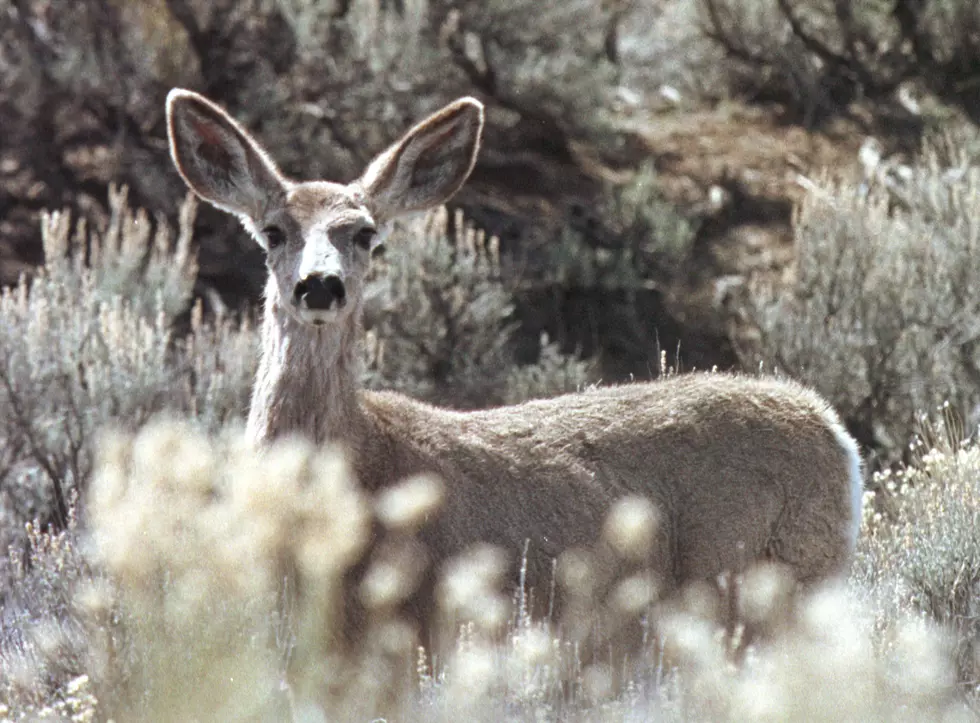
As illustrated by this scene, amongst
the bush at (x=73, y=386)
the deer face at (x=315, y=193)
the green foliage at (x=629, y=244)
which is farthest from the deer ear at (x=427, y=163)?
the green foliage at (x=629, y=244)

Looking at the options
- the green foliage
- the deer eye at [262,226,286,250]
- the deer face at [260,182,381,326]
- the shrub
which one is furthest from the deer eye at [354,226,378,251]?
the green foliage

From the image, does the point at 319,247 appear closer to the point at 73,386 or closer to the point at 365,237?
the point at 365,237

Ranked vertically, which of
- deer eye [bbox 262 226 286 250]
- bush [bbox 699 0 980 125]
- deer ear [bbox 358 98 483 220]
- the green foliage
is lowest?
the green foliage

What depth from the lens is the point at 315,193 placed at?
5672 mm

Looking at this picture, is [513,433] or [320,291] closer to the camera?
[320,291]

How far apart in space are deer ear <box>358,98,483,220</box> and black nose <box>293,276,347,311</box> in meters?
0.80

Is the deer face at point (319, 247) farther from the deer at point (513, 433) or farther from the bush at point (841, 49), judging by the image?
the bush at point (841, 49)

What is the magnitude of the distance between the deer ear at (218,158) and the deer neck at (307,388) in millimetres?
535

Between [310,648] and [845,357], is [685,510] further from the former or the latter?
[845,357]

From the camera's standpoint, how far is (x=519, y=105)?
1192 centimetres

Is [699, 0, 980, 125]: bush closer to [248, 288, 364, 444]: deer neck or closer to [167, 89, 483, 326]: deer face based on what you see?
[167, 89, 483, 326]: deer face

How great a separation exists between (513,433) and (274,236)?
3.67 ft

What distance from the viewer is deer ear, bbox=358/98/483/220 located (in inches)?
236

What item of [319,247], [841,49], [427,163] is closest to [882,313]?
[427,163]
